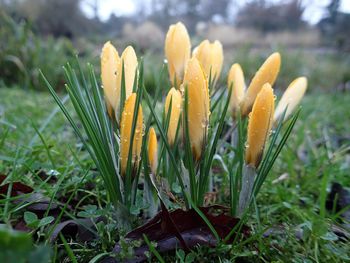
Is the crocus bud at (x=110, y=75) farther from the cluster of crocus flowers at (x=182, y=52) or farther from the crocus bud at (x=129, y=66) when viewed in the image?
the cluster of crocus flowers at (x=182, y=52)

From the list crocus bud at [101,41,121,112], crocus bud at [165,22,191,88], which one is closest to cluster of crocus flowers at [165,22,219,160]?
crocus bud at [165,22,191,88]

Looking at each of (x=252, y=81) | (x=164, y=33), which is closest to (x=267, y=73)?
(x=252, y=81)

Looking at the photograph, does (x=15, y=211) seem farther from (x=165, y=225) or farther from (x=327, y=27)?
(x=327, y=27)

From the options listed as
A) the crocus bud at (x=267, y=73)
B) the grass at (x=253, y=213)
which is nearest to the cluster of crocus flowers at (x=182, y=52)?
the crocus bud at (x=267, y=73)

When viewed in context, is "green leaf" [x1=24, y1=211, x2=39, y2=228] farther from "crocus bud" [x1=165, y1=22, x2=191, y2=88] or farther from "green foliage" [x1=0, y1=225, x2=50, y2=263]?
"crocus bud" [x1=165, y1=22, x2=191, y2=88]

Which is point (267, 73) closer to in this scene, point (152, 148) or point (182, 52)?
point (182, 52)

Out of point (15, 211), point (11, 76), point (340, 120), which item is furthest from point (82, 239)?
point (11, 76)
